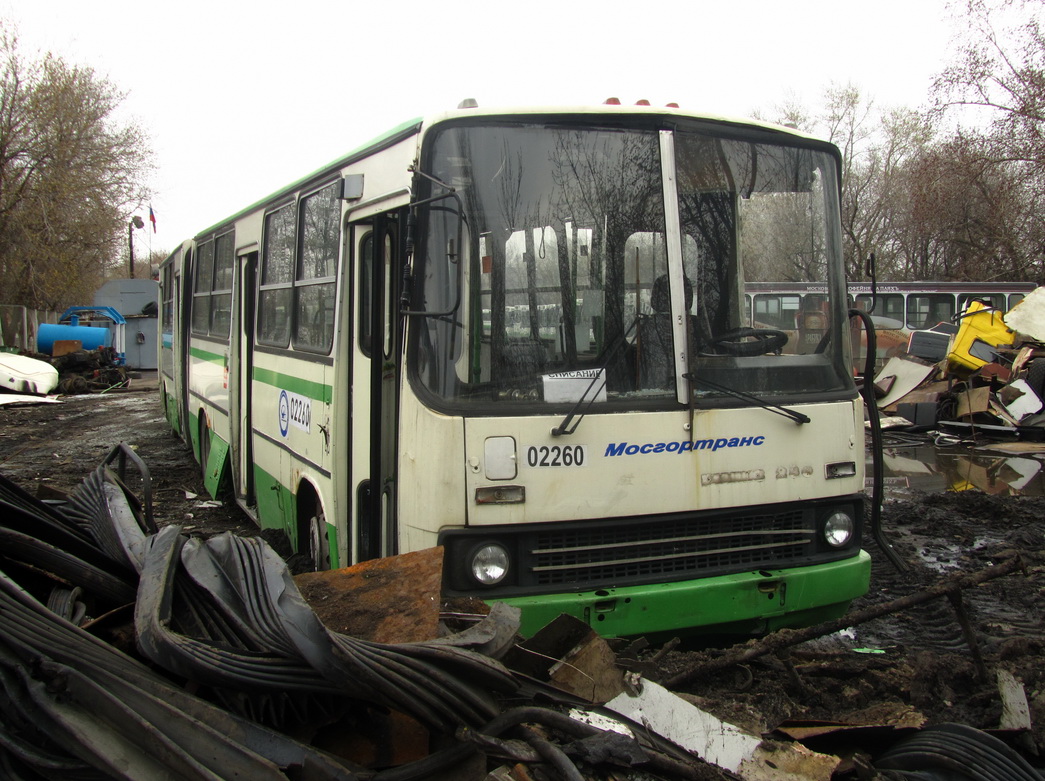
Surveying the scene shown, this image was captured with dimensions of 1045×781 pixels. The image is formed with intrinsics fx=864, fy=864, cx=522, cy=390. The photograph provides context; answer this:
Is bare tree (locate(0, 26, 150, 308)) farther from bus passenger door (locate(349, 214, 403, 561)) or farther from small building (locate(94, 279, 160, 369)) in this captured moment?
bus passenger door (locate(349, 214, 403, 561))

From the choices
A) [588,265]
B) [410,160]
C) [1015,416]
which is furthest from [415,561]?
[1015,416]

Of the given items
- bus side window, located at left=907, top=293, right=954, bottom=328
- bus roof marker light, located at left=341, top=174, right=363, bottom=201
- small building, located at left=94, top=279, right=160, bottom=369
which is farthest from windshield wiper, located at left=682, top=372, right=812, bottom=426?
small building, located at left=94, top=279, right=160, bottom=369

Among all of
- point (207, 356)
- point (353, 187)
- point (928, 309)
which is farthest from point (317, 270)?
point (928, 309)

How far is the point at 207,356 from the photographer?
9391 mm

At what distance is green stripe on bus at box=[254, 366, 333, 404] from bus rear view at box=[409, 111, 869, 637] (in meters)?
1.10

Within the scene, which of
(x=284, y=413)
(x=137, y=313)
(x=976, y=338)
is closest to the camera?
(x=284, y=413)

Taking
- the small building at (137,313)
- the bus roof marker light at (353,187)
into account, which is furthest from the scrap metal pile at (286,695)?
the small building at (137,313)

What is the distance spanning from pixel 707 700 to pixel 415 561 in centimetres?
127

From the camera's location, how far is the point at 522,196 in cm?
389

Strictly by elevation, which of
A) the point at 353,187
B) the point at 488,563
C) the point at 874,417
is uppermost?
the point at 353,187

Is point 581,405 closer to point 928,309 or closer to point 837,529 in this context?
point 837,529

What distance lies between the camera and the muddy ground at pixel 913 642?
360cm

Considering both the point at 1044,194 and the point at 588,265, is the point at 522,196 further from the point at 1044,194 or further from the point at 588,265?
the point at 1044,194

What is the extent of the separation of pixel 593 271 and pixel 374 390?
1338 mm
